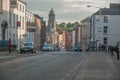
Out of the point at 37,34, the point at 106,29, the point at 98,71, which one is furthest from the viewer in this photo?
the point at 37,34

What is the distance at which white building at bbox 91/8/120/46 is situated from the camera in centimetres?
11844

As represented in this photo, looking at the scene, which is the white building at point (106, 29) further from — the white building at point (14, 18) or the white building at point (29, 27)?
the white building at point (14, 18)

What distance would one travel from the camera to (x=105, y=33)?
11869cm

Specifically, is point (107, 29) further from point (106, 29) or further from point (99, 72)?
point (99, 72)

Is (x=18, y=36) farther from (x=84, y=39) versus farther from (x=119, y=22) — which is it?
(x=84, y=39)

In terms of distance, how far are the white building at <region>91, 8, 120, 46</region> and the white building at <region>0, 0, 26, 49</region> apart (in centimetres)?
2189

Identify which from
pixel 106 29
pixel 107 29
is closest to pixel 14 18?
pixel 106 29

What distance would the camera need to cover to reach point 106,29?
119m

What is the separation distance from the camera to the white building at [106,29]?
118438 mm

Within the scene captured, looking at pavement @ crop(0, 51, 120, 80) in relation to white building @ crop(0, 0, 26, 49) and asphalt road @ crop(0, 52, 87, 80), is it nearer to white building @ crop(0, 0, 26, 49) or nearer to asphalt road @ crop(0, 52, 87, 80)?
asphalt road @ crop(0, 52, 87, 80)

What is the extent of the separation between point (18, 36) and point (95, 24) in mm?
28908

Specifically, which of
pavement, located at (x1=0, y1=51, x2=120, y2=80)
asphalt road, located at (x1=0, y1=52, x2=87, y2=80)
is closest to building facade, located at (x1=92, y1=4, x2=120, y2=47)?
pavement, located at (x1=0, y1=51, x2=120, y2=80)

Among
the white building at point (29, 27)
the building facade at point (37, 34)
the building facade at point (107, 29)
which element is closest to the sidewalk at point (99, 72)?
the white building at point (29, 27)

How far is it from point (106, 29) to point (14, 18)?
31604 millimetres
